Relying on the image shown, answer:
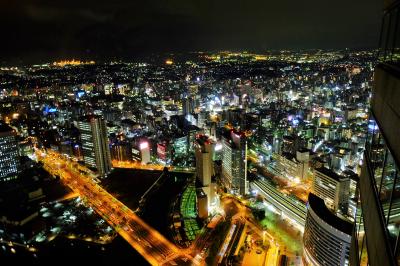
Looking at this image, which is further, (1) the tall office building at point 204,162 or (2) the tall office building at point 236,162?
(2) the tall office building at point 236,162

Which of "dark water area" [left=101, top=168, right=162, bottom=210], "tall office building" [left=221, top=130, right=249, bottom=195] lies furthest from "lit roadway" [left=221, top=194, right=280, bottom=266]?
"dark water area" [left=101, top=168, right=162, bottom=210]

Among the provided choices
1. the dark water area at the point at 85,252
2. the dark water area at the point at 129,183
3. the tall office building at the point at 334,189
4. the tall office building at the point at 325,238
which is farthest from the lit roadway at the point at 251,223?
the dark water area at the point at 129,183

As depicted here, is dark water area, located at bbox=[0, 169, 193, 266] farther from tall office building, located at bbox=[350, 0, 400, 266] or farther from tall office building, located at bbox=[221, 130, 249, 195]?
tall office building, located at bbox=[350, 0, 400, 266]

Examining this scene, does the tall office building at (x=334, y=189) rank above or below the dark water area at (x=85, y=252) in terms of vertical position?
above

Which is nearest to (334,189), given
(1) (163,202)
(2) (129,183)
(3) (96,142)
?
(1) (163,202)

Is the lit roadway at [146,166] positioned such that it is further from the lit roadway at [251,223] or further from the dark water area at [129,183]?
the lit roadway at [251,223]

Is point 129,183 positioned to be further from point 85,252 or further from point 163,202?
point 85,252
